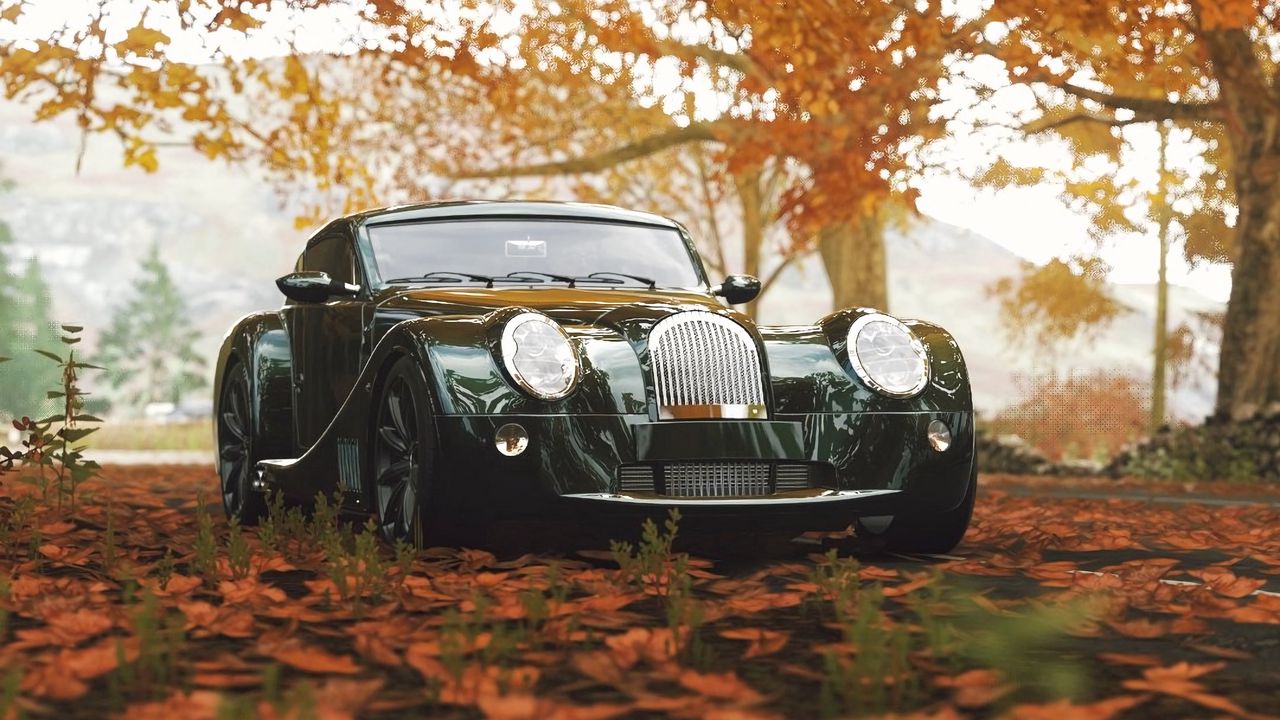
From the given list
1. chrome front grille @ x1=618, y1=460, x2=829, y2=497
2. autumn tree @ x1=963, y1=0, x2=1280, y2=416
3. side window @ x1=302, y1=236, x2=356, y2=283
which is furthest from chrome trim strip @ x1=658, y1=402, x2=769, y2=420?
autumn tree @ x1=963, y1=0, x2=1280, y2=416

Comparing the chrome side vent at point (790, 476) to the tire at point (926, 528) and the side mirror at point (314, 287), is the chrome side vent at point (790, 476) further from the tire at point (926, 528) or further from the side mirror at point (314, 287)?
the side mirror at point (314, 287)

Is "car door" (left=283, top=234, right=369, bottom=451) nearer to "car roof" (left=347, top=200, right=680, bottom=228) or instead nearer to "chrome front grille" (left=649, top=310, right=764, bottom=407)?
"car roof" (left=347, top=200, right=680, bottom=228)

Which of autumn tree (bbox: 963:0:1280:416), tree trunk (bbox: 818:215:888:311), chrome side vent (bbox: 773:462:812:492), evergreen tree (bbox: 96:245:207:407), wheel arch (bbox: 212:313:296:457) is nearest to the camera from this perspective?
chrome side vent (bbox: 773:462:812:492)

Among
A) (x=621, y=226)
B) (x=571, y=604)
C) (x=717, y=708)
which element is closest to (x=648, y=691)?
(x=717, y=708)

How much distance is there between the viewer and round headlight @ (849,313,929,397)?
6.76 m

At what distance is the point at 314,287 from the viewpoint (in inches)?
306

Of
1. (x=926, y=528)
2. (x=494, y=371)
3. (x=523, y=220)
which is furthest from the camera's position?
(x=523, y=220)

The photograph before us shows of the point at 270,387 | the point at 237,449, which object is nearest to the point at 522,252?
the point at 270,387

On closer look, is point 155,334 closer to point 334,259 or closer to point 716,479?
point 334,259

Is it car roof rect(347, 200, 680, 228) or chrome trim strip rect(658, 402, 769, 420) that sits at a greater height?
car roof rect(347, 200, 680, 228)

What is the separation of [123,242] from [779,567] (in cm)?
19811

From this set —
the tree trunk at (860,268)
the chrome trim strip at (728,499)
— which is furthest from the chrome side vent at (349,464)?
the tree trunk at (860,268)

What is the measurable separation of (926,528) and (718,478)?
112 cm

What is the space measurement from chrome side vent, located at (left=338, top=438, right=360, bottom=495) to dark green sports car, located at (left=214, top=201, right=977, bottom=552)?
0.6 inches
